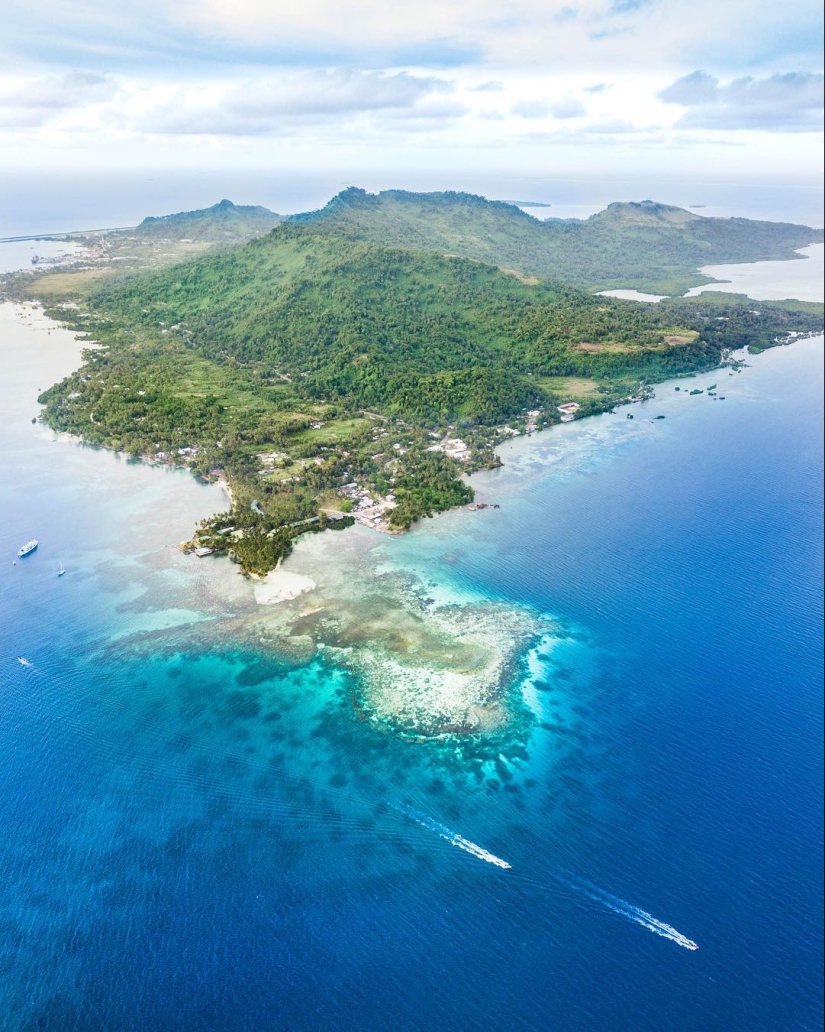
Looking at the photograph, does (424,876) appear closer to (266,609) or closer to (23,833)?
(23,833)

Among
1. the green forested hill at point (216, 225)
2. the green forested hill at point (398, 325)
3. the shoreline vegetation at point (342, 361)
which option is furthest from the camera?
the green forested hill at point (216, 225)

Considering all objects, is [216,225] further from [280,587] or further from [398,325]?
[280,587]

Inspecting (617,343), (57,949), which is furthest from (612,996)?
(617,343)

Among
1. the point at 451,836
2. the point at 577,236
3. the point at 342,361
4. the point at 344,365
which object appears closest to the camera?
the point at 451,836

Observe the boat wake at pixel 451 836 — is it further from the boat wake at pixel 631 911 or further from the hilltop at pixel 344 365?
the hilltop at pixel 344 365

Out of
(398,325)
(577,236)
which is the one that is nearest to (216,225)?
(577,236)

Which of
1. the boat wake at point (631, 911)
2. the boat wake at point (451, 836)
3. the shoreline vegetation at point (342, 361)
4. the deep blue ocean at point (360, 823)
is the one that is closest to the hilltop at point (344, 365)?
the shoreline vegetation at point (342, 361)

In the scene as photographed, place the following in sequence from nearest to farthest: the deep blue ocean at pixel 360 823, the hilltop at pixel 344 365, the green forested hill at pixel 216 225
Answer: the deep blue ocean at pixel 360 823
the hilltop at pixel 344 365
the green forested hill at pixel 216 225
